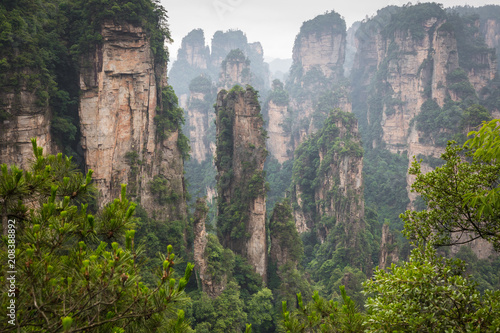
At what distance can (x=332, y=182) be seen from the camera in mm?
34719

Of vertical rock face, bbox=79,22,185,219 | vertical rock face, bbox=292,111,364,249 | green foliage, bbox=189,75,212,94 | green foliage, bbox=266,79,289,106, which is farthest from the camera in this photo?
green foliage, bbox=189,75,212,94

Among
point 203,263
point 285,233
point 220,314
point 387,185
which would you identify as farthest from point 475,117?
point 220,314

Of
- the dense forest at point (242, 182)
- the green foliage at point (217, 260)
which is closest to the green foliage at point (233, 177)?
the dense forest at point (242, 182)

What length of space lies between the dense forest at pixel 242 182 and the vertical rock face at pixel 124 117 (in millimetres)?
120

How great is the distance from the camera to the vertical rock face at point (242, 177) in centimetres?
2292

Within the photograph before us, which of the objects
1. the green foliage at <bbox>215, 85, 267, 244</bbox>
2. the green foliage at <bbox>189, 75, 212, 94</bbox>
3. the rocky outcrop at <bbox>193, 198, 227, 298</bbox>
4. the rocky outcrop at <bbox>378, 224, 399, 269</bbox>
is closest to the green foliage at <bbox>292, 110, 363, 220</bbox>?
the rocky outcrop at <bbox>378, 224, 399, 269</bbox>

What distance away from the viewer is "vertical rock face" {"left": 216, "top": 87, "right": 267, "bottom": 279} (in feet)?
75.2

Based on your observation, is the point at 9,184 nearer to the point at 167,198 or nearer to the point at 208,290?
the point at 208,290

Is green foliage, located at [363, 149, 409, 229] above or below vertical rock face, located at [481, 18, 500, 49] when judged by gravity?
below

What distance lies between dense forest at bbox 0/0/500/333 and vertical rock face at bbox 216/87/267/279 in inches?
6.4

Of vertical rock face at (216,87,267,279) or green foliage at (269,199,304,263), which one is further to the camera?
green foliage at (269,199,304,263)

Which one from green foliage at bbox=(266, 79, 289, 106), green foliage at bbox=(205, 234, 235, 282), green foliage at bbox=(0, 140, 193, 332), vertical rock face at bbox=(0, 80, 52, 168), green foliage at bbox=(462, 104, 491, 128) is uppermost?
green foliage at bbox=(266, 79, 289, 106)

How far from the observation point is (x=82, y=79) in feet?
60.1

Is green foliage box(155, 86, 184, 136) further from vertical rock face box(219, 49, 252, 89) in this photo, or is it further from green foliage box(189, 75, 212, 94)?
green foliage box(189, 75, 212, 94)
